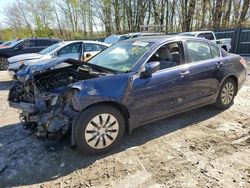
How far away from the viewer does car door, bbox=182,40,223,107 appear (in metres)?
4.14

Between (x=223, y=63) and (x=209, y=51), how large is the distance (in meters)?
0.37

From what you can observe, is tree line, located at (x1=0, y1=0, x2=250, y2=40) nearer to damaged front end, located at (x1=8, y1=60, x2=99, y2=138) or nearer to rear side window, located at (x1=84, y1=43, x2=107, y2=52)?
rear side window, located at (x1=84, y1=43, x2=107, y2=52)

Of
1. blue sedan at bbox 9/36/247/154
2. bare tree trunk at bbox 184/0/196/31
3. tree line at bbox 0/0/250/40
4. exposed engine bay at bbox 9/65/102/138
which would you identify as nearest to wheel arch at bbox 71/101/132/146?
blue sedan at bbox 9/36/247/154

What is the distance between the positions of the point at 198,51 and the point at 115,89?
2044 mm

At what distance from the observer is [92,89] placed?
310cm

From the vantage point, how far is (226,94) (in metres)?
4.84

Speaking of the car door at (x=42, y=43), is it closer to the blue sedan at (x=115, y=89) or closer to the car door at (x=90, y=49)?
the car door at (x=90, y=49)

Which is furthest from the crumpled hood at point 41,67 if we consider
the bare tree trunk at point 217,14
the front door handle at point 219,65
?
the bare tree trunk at point 217,14

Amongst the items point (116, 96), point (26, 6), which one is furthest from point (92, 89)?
point (26, 6)

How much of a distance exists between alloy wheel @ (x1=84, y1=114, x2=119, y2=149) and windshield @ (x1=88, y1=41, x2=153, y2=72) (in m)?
0.82

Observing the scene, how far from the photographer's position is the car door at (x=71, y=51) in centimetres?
847

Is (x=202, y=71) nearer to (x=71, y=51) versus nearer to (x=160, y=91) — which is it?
(x=160, y=91)

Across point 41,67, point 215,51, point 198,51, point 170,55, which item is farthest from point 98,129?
point 215,51

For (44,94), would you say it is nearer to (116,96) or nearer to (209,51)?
(116,96)
